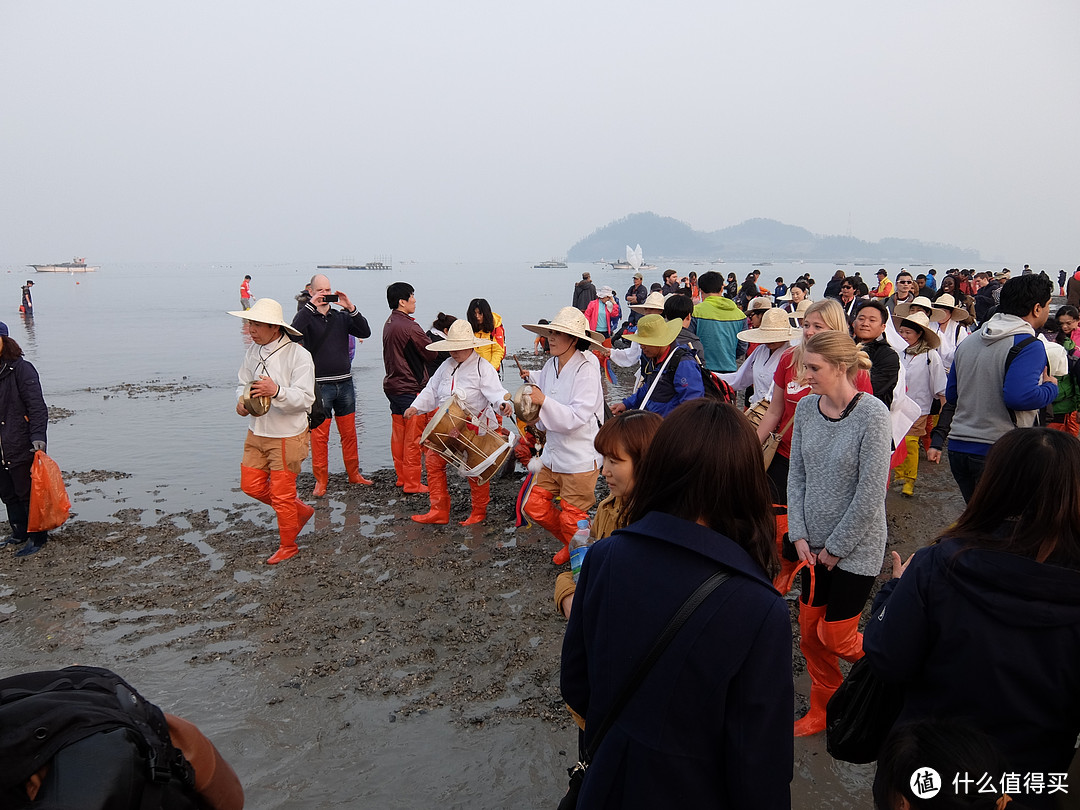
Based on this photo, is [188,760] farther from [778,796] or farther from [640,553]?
[778,796]

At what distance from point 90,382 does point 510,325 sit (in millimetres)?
17124

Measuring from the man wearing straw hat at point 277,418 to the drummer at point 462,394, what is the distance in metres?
0.92

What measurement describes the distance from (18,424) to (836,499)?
6075 mm

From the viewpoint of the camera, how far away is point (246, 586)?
16.9 ft

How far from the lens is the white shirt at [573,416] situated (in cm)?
463

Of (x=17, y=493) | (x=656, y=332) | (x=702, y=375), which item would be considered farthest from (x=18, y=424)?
(x=702, y=375)

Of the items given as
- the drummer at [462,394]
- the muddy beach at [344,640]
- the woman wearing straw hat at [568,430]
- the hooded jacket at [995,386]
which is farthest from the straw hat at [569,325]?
the hooded jacket at [995,386]

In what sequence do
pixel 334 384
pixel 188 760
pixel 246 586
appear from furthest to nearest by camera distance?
pixel 334 384
pixel 246 586
pixel 188 760

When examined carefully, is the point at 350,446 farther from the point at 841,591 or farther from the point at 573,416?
the point at 841,591

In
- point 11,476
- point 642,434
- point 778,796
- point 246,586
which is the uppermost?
point 642,434

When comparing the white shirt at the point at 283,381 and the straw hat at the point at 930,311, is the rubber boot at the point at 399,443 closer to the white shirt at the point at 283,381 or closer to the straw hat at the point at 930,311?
the white shirt at the point at 283,381

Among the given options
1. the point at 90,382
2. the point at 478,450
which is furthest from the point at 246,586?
the point at 90,382

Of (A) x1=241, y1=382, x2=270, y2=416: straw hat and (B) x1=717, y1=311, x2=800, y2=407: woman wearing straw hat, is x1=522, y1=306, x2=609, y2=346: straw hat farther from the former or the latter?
(A) x1=241, y1=382, x2=270, y2=416: straw hat

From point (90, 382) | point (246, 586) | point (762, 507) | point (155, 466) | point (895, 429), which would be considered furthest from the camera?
point (90, 382)
